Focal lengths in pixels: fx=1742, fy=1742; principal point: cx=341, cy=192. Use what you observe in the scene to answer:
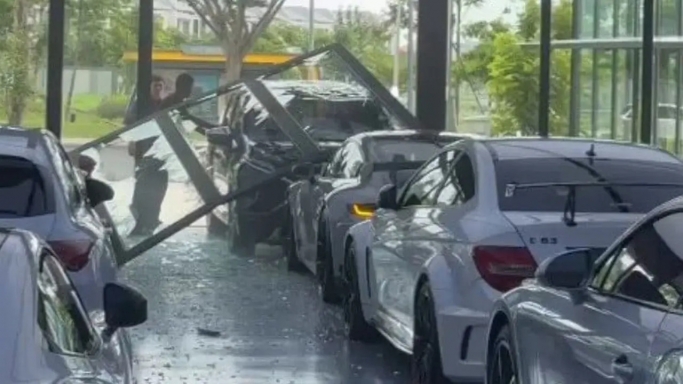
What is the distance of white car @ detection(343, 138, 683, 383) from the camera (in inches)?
356

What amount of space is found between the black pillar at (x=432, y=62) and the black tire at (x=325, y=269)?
5.45 metres

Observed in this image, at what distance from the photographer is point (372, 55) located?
27.9 meters

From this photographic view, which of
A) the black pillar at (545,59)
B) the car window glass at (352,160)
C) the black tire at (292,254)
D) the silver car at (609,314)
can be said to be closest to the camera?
the silver car at (609,314)

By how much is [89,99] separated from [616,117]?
9.69m

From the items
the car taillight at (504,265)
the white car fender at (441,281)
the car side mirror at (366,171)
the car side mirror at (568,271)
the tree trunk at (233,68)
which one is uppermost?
the tree trunk at (233,68)

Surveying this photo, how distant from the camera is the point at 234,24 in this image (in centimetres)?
2555

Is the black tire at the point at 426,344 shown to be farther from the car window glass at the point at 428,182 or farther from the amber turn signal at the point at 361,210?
the amber turn signal at the point at 361,210

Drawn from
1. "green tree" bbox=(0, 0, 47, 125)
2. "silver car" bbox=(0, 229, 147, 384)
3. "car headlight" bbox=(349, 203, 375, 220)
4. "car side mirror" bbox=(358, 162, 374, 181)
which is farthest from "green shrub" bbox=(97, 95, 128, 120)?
"silver car" bbox=(0, 229, 147, 384)

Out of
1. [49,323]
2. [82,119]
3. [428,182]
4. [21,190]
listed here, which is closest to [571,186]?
[428,182]

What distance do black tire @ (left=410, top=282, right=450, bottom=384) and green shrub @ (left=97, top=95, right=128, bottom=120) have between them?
13.4 meters

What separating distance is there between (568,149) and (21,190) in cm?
327

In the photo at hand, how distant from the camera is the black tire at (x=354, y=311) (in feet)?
40.3

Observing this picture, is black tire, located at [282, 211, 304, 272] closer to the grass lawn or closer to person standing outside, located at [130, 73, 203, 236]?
person standing outside, located at [130, 73, 203, 236]

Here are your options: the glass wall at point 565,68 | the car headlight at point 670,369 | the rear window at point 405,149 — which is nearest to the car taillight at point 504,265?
the car headlight at point 670,369
